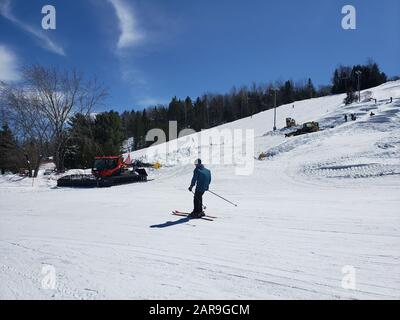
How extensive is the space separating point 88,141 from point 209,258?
97.1 ft

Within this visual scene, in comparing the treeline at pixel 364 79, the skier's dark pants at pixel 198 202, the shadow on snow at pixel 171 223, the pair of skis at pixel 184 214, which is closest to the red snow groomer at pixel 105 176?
the pair of skis at pixel 184 214

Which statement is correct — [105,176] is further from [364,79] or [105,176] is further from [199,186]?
[364,79]

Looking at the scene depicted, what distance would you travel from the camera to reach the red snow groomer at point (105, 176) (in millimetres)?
19453

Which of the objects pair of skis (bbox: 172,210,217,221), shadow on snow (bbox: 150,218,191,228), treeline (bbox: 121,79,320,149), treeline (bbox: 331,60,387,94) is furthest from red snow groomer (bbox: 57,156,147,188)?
treeline (bbox: 331,60,387,94)

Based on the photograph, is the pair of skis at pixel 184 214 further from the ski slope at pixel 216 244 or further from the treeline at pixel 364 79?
the treeline at pixel 364 79

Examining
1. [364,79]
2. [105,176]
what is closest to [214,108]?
[364,79]

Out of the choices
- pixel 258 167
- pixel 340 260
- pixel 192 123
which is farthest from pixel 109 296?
pixel 192 123

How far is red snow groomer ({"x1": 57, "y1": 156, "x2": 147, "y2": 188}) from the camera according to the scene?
19453mm

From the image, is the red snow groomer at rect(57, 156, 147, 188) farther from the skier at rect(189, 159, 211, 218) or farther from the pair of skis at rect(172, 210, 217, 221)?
the skier at rect(189, 159, 211, 218)

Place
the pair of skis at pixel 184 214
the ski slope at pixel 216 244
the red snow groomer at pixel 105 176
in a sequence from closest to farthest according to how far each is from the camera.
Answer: the ski slope at pixel 216 244 → the pair of skis at pixel 184 214 → the red snow groomer at pixel 105 176

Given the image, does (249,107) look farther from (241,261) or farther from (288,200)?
(241,261)

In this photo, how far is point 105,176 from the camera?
67.5 ft

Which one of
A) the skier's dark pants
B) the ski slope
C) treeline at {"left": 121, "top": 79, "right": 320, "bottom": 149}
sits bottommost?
the ski slope

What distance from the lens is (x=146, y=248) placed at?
6891mm
